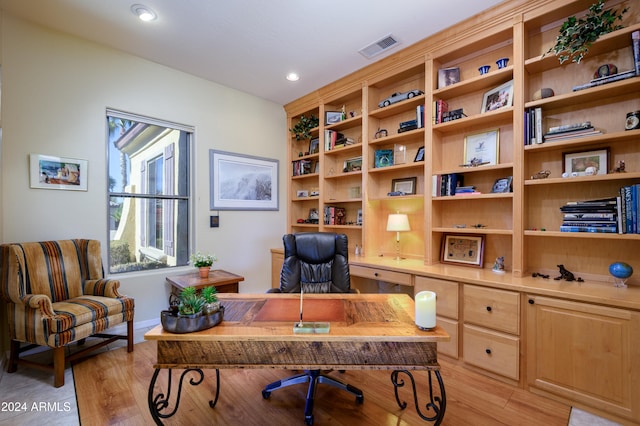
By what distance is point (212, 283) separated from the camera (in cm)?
289

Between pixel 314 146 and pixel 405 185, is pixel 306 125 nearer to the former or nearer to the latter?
pixel 314 146

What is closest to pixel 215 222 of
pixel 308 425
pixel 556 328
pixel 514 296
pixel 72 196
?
pixel 72 196

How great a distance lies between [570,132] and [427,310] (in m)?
1.91

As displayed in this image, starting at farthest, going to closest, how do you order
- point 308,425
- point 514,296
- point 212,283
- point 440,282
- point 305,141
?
point 305,141 < point 212,283 < point 440,282 < point 514,296 < point 308,425

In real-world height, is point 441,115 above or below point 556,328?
above

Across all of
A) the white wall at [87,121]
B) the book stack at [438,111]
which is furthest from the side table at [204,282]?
the book stack at [438,111]

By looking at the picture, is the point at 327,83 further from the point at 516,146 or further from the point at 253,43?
the point at 516,146

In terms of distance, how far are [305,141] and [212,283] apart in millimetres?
2646

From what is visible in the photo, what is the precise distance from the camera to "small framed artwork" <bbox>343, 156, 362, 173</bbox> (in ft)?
12.3

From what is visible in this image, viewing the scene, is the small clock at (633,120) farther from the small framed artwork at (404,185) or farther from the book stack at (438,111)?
the small framed artwork at (404,185)

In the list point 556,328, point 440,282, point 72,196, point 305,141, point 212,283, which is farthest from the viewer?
point 305,141

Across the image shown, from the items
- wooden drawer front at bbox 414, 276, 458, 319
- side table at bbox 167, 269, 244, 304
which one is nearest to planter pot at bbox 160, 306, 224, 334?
side table at bbox 167, 269, 244, 304

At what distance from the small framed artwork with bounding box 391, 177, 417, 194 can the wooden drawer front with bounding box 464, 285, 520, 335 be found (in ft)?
4.18

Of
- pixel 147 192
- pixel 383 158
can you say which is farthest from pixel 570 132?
pixel 147 192
